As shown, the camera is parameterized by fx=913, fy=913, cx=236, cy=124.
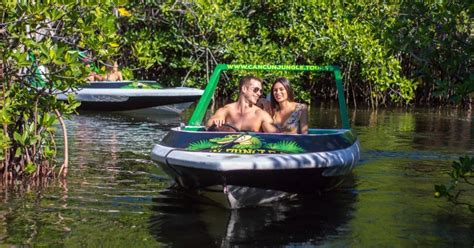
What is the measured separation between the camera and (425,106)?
76.2ft

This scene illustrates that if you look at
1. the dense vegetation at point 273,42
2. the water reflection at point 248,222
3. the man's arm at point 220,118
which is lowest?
the water reflection at point 248,222

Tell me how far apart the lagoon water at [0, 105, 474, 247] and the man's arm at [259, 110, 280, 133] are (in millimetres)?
805

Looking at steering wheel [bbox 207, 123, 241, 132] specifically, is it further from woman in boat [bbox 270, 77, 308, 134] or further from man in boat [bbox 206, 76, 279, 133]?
woman in boat [bbox 270, 77, 308, 134]

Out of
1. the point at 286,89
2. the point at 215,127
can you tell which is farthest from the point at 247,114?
the point at 286,89

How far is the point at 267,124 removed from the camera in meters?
8.92

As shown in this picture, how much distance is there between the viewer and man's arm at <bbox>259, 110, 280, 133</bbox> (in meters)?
8.91

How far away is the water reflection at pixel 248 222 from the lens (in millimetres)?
6852

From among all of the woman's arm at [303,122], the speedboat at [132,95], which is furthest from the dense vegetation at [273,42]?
the woman's arm at [303,122]

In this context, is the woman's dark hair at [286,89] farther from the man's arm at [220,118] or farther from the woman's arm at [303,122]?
the man's arm at [220,118]

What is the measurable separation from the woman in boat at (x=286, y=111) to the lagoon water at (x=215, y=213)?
0.79 meters

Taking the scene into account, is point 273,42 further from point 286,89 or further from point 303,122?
point 303,122

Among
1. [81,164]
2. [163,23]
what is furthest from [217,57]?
[81,164]

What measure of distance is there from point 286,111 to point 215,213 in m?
1.88

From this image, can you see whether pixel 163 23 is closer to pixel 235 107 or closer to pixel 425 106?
pixel 425 106
